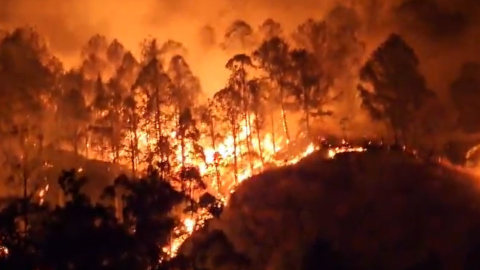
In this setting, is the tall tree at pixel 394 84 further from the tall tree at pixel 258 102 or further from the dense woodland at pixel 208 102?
the tall tree at pixel 258 102

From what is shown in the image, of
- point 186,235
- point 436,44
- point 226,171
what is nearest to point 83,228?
point 186,235

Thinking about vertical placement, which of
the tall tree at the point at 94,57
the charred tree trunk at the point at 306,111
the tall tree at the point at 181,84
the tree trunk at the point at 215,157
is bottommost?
the tree trunk at the point at 215,157

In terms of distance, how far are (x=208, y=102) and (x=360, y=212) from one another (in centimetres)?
1114

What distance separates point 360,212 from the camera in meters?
34.4

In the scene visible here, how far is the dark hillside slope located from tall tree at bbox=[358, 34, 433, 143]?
8.54ft

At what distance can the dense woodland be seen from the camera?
34594mm

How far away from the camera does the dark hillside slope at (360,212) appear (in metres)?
31.3

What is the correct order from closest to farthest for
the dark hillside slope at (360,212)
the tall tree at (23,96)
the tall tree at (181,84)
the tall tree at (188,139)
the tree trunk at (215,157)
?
1. the dark hillside slope at (360,212)
2. the tall tree at (23,96)
3. the tall tree at (188,139)
4. the tall tree at (181,84)
5. the tree trunk at (215,157)

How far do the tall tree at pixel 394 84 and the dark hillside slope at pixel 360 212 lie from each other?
8.54 feet

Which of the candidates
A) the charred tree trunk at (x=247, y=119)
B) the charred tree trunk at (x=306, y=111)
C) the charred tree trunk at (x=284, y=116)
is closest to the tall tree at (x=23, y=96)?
the charred tree trunk at (x=247, y=119)

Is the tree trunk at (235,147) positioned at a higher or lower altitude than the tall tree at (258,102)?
lower

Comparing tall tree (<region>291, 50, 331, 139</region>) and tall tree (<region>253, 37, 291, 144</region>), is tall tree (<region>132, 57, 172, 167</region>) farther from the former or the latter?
tall tree (<region>291, 50, 331, 139</region>)

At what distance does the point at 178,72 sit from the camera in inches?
1531

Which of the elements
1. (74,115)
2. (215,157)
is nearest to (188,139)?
(215,157)
